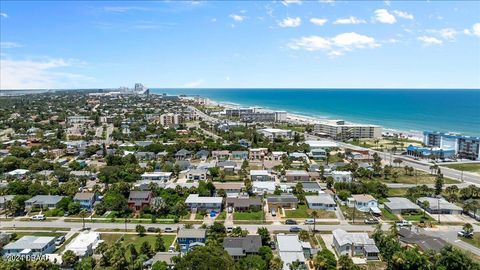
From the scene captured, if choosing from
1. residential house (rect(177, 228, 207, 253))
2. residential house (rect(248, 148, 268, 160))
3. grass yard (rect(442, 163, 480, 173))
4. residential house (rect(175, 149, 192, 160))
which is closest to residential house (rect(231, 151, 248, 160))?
residential house (rect(248, 148, 268, 160))

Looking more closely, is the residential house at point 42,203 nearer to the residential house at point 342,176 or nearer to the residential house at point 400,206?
the residential house at point 342,176

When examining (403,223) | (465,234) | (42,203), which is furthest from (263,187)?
(42,203)

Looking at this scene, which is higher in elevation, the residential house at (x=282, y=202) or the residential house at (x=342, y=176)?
the residential house at (x=342, y=176)

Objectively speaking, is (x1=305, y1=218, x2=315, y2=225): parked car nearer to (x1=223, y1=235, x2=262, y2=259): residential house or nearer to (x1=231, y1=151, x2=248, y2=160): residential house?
(x1=223, y1=235, x2=262, y2=259): residential house

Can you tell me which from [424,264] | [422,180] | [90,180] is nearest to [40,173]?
[90,180]

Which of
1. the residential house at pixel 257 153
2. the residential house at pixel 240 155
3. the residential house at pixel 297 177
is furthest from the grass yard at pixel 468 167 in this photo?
the residential house at pixel 240 155

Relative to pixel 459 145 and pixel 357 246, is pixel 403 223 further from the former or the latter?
pixel 459 145
